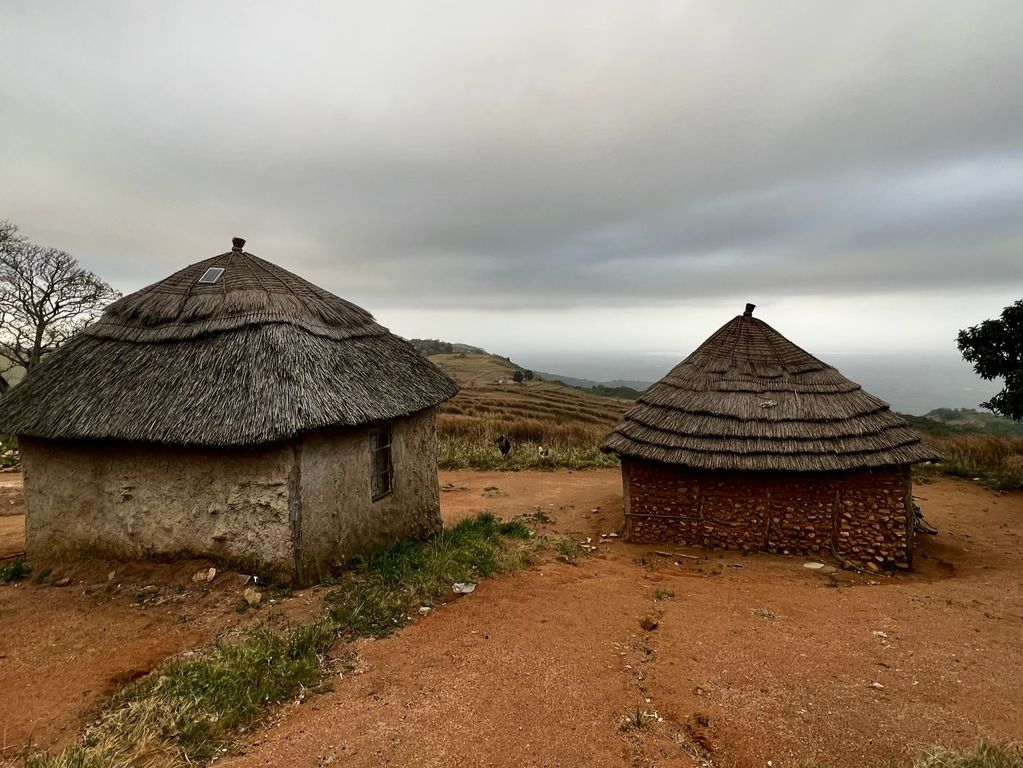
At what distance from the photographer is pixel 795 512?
9.38m

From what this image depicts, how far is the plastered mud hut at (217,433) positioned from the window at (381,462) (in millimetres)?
24

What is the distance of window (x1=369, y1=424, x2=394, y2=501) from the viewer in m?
8.34

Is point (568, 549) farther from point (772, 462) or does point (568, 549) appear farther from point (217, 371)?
point (217, 371)

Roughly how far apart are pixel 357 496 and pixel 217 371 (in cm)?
255

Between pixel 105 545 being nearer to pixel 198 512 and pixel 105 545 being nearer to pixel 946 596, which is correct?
pixel 198 512

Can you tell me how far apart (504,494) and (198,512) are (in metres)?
9.07

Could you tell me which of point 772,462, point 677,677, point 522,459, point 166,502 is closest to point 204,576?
point 166,502

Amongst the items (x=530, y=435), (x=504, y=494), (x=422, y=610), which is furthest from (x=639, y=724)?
(x=530, y=435)

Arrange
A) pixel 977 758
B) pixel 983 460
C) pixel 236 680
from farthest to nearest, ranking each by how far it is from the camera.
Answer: pixel 983 460 < pixel 236 680 < pixel 977 758

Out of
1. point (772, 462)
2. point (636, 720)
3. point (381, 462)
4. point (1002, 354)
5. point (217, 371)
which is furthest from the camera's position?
point (1002, 354)

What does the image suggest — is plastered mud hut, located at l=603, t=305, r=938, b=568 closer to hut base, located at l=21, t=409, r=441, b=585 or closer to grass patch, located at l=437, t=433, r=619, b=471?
hut base, located at l=21, t=409, r=441, b=585

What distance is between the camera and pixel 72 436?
23.2 ft

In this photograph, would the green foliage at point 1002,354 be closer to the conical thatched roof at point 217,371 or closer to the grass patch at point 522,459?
the grass patch at point 522,459

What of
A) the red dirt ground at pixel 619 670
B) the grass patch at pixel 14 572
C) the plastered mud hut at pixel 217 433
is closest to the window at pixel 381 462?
the plastered mud hut at pixel 217 433
